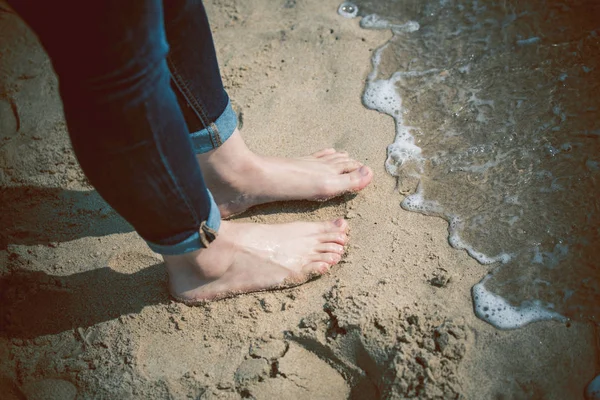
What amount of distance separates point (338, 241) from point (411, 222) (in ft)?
0.95

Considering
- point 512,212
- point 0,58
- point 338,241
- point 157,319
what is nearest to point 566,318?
Result: point 512,212

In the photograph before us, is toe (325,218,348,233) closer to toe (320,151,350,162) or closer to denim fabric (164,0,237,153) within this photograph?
toe (320,151,350,162)

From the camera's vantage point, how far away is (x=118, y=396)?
1446 mm

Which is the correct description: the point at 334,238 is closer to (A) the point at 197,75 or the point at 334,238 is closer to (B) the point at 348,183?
(B) the point at 348,183

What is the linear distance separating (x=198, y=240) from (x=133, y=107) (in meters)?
0.44

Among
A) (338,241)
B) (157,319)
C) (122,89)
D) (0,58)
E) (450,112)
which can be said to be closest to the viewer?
(122,89)

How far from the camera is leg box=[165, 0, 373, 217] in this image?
4.56ft

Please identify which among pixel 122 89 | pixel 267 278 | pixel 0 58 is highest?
pixel 122 89

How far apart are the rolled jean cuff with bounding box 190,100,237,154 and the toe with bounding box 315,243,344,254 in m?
0.50

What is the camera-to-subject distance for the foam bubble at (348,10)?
2.59 meters

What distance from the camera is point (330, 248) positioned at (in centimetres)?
169

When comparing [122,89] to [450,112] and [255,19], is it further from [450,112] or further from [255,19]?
[255,19]

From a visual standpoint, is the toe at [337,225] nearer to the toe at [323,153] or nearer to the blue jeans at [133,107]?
the toe at [323,153]

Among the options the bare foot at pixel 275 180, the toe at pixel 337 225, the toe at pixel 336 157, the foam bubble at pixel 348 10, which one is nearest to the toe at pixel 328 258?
the toe at pixel 337 225
